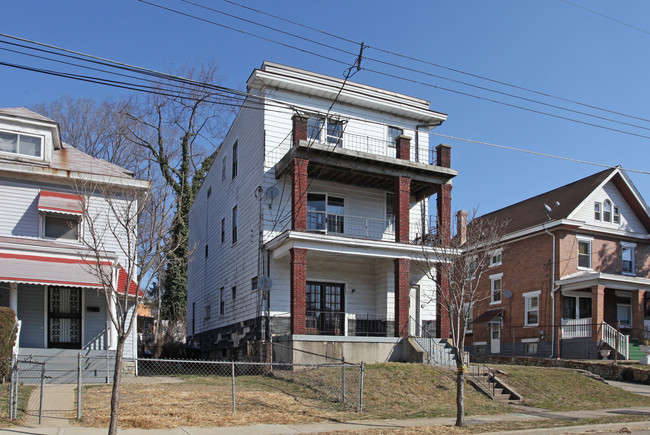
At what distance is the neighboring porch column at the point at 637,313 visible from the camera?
29188mm

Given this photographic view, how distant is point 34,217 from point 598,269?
86.9ft

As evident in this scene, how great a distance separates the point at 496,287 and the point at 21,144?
25.3m

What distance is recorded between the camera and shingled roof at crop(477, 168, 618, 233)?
102 ft

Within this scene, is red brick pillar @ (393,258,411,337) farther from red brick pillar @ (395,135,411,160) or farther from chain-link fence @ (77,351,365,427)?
red brick pillar @ (395,135,411,160)

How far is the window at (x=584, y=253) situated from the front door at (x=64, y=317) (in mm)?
23998

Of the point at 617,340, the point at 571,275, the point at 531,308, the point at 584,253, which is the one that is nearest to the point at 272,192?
Answer: the point at 571,275

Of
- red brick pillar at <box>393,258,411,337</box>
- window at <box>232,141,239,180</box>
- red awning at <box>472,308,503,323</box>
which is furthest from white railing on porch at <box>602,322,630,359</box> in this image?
window at <box>232,141,239,180</box>

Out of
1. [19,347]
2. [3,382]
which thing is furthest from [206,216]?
[3,382]

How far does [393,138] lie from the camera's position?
24656mm

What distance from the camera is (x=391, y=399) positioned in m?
15.1

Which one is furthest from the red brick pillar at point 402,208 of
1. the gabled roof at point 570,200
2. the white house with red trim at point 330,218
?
the gabled roof at point 570,200

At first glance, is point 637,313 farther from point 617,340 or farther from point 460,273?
point 460,273

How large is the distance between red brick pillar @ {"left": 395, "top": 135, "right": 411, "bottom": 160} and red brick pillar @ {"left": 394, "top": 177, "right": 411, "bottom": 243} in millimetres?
855

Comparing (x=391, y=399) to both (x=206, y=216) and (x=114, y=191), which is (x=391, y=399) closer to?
(x=114, y=191)
